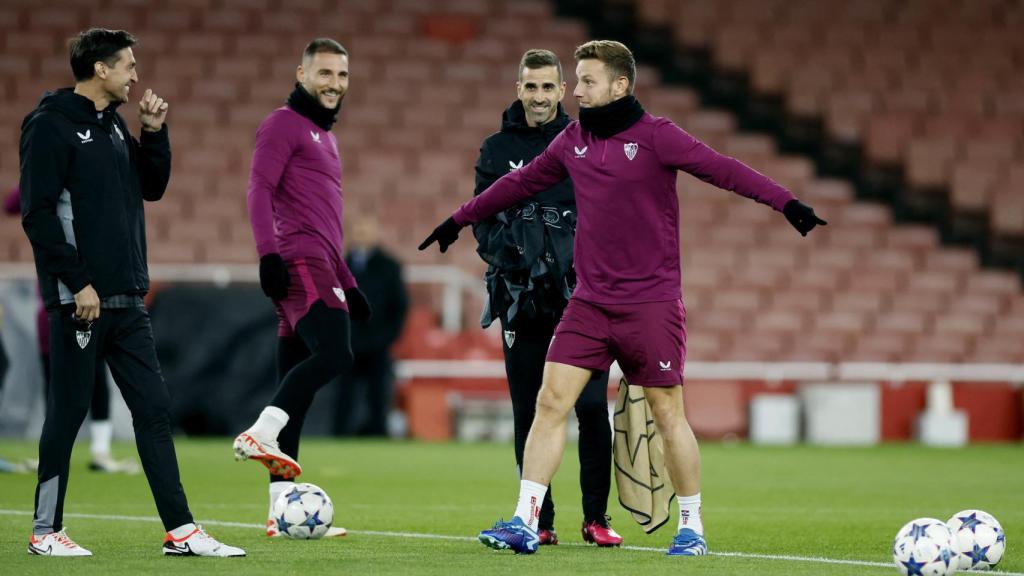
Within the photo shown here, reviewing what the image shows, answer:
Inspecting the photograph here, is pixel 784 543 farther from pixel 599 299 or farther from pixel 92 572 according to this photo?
pixel 92 572

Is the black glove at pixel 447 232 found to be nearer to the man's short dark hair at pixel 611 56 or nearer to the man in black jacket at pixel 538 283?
the man in black jacket at pixel 538 283

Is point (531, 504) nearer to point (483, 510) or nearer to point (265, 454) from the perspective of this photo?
point (265, 454)

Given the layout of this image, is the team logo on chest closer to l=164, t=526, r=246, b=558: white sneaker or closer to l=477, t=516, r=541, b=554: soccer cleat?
l=164, t=526, r=246, b=558: white sneaker

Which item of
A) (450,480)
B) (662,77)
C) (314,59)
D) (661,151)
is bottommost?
(450,480)

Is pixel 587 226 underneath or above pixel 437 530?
above

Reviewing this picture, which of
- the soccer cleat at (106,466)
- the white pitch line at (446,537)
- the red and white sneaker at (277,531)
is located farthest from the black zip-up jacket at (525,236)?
the soccer cleat at (106,466)

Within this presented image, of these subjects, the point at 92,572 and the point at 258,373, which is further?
the point at 258,373

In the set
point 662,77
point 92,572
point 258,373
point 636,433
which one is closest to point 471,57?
point 662,77

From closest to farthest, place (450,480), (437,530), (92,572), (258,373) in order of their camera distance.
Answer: (92,572)
(437,530)
(450,480)
(258,373)

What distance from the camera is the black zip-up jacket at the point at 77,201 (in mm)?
6492

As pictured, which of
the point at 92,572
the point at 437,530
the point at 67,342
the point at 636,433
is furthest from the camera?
the point at 437,530

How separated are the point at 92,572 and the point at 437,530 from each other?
2377 millimetres

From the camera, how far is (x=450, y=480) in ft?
39.8

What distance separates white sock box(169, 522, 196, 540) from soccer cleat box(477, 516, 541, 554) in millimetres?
1144
